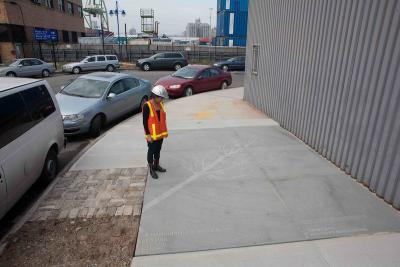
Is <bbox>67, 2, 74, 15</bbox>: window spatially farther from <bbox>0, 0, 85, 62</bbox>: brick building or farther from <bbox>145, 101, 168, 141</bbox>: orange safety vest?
<bbox>145, 101, 168, 141</bbox>: orange safety vest

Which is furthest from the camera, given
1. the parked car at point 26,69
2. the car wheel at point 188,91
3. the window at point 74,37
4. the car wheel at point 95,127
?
the window at point 74,37

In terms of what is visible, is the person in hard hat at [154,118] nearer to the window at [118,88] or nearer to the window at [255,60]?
the window at [118,88]

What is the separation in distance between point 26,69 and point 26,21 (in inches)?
513

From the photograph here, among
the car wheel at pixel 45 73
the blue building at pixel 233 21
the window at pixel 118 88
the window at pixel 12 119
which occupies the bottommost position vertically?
the car wheel at pixel 45 73

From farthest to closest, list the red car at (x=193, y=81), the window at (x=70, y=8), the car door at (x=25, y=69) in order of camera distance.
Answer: the window at (x=70, y=8)
the car door at (x=25, y=69)
the red car at (x=193, y=81)

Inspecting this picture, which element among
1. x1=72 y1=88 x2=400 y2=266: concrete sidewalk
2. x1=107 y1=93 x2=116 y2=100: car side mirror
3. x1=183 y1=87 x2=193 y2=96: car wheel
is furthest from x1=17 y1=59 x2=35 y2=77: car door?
x1=72 y1=88 x2=400 y2=266: concrete sidewalk

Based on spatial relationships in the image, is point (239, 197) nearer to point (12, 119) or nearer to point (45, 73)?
point (12, 119)

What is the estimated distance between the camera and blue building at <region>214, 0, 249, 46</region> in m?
39.9

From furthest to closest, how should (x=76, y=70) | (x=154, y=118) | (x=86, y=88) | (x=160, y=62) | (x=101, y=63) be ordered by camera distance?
(x=160, y=62) < (x=101, y=63) < (x=76, y=70) < (x=86, y=88) < (x=154, y=118)

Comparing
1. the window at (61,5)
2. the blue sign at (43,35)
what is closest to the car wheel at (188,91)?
the blue sign at (43,35)

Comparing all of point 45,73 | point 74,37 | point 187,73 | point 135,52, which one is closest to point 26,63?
point 45,73

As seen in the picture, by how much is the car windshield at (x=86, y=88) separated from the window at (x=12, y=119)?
4106 mm

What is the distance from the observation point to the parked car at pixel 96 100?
25.2 feet

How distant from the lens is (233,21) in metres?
40.9
